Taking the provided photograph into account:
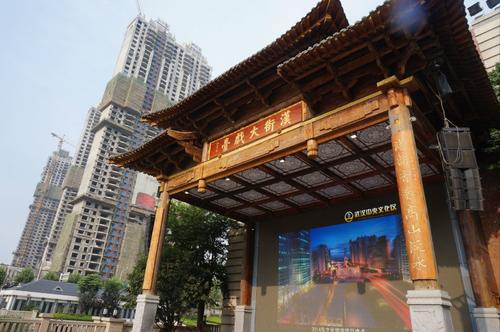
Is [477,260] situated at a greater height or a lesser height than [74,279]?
lesser

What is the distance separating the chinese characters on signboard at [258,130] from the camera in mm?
7805

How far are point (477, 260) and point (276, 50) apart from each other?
6748 mm

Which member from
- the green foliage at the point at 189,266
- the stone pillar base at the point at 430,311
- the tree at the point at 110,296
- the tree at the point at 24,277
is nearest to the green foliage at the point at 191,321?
the green foliage at the point at 189,266

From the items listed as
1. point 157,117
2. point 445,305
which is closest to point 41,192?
point 157,117

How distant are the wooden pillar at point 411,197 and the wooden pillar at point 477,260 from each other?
3.45 meters

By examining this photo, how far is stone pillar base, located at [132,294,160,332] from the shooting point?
898 cm

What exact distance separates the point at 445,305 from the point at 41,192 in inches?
5393

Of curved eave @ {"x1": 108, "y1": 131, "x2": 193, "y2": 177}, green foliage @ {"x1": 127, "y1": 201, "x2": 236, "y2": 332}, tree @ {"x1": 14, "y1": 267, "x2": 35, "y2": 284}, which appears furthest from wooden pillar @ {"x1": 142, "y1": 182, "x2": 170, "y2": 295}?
tree @ {"x1": 14, "y1": 267, "x2": 35, "y2": 284}

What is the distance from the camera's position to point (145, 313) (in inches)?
362

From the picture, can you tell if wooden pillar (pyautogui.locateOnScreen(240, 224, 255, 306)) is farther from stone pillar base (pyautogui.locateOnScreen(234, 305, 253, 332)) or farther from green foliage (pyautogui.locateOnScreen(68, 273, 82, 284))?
green foliage (pyautogui.locateOnScreen(68, 273, 82, 284))

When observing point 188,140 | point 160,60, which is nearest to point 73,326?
point 188,140

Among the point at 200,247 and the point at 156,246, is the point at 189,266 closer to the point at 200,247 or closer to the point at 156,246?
the point at 200,247

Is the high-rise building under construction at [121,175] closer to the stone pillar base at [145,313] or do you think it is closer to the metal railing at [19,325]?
the metal railing at [19,325]

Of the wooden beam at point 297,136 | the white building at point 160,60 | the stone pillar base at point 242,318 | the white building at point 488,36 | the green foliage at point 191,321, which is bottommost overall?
the green foliage at point 191,321
